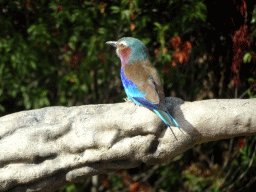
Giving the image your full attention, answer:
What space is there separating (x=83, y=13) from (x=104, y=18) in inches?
8.9

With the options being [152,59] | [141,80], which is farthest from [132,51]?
[152,59]

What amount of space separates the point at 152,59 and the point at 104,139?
160 cm

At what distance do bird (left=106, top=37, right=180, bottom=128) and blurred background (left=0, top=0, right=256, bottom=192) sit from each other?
0.66 m

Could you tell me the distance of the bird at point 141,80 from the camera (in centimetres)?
230

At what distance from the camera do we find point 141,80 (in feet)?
8.19

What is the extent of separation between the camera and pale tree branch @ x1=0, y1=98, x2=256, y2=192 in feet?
7.80

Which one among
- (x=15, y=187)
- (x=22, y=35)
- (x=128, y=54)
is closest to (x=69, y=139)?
(x=15, y=187)

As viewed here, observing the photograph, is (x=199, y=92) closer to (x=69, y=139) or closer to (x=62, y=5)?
(x=62, y=5)

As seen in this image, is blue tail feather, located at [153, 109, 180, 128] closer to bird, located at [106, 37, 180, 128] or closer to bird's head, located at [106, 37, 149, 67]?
bird, located at [106, 37, 180, 128]

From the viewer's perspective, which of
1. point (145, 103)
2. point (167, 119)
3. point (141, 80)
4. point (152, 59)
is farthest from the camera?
point (152, 59)

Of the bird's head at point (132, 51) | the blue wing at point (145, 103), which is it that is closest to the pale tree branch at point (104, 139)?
the blue wing at point (145, 103)

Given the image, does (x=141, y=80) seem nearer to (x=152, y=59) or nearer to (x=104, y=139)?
(x=104, y=139)

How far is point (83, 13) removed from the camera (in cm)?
355

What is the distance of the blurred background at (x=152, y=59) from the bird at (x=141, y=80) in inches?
25.9
